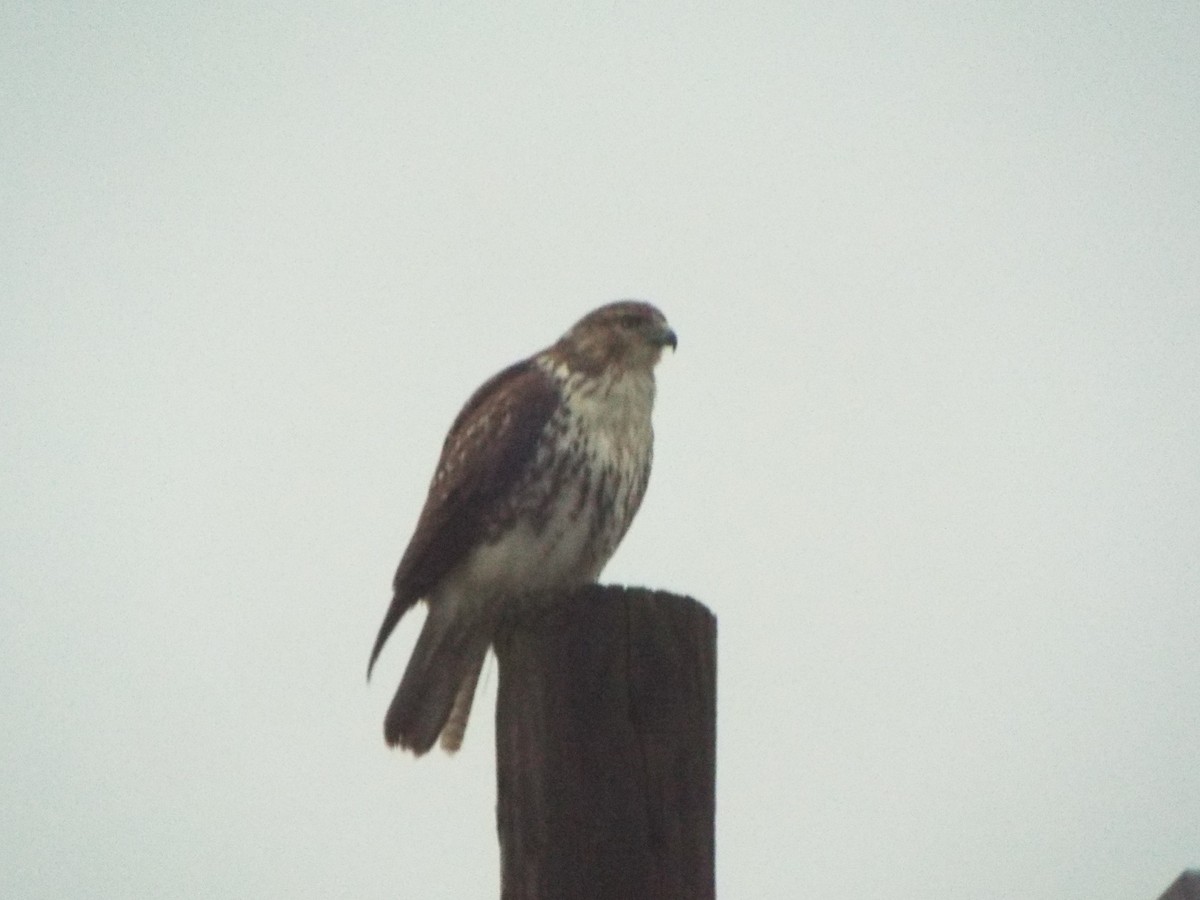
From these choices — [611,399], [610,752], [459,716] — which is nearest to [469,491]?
[611,399]

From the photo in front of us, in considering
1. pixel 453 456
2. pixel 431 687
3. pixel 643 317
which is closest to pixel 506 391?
pixel 453 456

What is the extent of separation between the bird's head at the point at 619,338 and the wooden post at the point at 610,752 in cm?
205

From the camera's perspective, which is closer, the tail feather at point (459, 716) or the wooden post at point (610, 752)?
the wooden post at point (610, 752)

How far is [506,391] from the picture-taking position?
13.1ft

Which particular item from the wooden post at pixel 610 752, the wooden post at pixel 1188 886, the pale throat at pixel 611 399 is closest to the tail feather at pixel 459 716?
the pale throat at pixel 611 399

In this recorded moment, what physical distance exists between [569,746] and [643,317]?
2.50 meters

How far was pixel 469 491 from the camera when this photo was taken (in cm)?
374

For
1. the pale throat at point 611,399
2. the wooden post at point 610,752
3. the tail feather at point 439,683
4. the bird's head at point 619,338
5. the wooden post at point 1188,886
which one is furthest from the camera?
the bird's head at point 619,338

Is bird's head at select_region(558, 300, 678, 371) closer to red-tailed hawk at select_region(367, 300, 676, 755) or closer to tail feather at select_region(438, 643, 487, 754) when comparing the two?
red-tailed hawk at select_region(367, 300, 676, 755)

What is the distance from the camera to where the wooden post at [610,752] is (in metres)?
1.83

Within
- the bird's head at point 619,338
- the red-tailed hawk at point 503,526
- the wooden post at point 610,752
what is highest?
the bird's head at point 619,338

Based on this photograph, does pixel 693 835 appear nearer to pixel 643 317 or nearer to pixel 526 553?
pixel 526 553

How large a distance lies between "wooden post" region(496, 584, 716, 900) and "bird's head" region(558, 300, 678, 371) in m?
2.05

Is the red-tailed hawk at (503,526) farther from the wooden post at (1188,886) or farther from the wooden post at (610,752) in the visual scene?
the wooden post at (1188,886)
